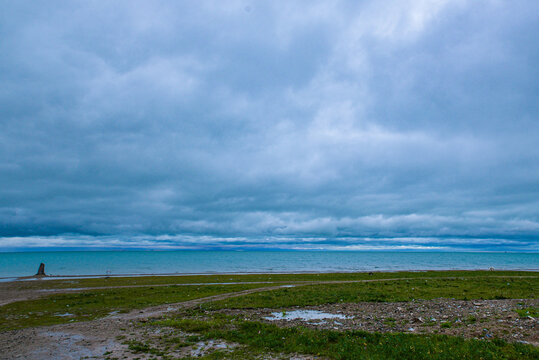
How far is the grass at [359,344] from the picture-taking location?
10906mm

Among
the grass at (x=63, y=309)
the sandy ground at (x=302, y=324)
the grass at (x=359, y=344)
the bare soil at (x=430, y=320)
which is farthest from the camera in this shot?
the grass at (x=63, y=309)

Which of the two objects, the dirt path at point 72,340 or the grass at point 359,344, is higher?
the grass at point 359,344

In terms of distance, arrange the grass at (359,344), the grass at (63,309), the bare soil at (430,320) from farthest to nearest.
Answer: the grass at (63,309) < the bare soil at (430,320) < the grass at (359,344)

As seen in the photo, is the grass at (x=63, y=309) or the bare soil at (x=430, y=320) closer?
the bare soil at (x=430, y=320)

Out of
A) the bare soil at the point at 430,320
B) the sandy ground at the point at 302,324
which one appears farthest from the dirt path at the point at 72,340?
the bare soil at the point at 430,320

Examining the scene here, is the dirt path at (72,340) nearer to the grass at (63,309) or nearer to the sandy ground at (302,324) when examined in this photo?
the sandy ground at (302,324)

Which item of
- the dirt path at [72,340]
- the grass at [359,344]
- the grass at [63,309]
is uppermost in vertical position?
the grass at [359,344]

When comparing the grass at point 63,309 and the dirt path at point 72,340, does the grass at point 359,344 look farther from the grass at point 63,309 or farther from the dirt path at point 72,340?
the grass at point 63,309

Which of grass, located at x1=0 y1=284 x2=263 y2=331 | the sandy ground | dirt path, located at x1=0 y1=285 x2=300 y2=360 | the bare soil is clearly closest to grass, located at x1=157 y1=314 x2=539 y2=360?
the sandy ground

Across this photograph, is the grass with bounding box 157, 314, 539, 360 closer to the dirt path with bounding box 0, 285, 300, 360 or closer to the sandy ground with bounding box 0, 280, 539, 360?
the sandy ground with bounding box 0, 280, 539, 360

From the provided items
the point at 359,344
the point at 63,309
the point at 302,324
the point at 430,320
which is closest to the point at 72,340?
the point at 302,324

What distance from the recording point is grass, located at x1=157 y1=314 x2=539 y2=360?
10906mm

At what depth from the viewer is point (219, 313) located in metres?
21.1

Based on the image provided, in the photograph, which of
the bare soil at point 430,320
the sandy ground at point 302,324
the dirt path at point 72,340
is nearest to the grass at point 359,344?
the sandy ground at point 302,324
